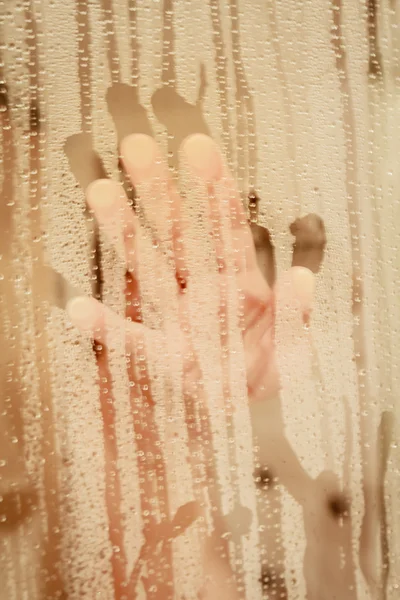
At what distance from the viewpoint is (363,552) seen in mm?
305

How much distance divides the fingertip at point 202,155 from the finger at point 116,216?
1.9 inches

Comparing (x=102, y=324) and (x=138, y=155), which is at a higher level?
(x=138, y=155)

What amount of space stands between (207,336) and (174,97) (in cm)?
15

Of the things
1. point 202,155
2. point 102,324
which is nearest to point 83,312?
point 102,324

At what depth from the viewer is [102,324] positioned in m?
0.28

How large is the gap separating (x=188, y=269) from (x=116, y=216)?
0.05 m

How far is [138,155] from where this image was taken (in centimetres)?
29

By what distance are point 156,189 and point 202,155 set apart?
0.04m

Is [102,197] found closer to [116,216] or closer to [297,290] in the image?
[116,216]

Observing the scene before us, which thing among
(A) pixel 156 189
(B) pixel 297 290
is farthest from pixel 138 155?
(B) pixel 297 290

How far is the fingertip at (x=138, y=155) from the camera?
29 centimetres

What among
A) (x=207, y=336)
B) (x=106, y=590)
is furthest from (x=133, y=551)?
(x=207, y=336)

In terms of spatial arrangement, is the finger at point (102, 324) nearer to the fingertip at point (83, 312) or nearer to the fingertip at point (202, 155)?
the fingertip at point (83, 312)

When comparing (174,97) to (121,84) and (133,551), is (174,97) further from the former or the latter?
(133,551)
